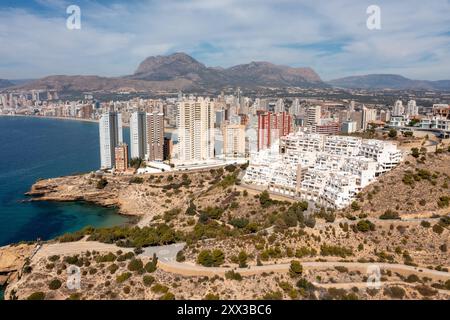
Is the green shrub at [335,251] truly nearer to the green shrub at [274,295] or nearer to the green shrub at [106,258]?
the green shrub at [274,295]

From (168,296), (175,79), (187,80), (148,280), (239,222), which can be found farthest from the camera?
(175,79)

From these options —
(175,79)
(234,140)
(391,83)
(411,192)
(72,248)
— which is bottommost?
(72,248)

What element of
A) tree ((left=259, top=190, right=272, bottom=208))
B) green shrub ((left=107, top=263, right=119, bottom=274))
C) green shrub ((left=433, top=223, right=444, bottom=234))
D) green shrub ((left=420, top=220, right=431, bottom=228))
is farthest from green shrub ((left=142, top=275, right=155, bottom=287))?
green shrub ((left=433, top=223, right=444, bottom=234))

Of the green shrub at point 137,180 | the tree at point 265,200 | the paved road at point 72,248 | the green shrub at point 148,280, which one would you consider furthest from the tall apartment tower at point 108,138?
the green shrub at point 148,280

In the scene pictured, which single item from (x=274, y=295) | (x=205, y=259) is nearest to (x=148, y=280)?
(x=205, y=259)

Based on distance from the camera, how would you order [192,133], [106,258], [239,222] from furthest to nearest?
[192,133] → [239,222] → [106,258]

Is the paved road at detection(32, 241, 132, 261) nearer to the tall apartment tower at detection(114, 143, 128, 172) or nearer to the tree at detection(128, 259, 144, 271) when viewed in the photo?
the tree at detection(128, 259, 144, 271)

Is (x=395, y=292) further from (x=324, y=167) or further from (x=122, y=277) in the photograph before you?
(x=324, y=167)
